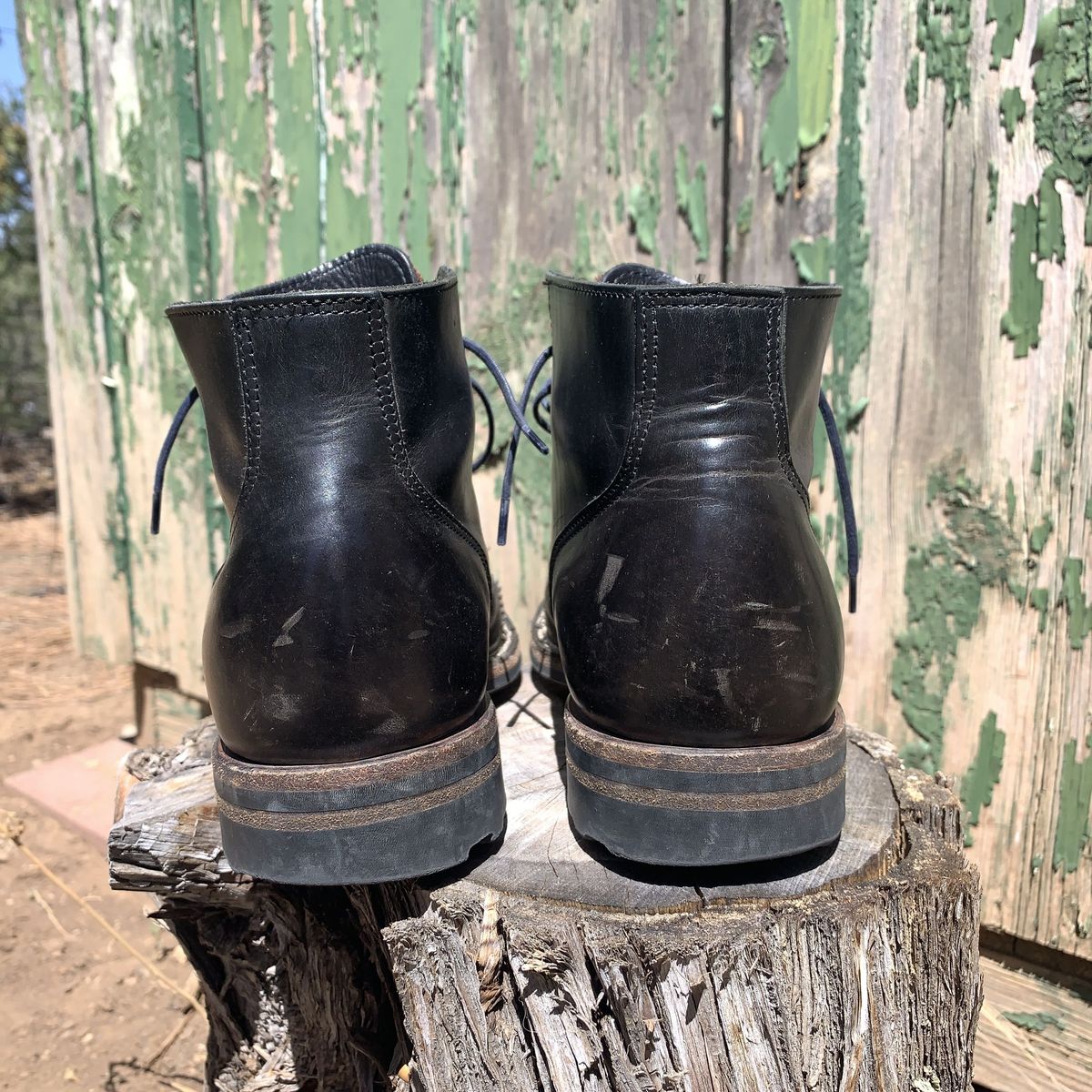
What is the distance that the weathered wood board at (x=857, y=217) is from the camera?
1537 millimetres

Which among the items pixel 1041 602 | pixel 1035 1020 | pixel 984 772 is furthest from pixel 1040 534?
pixel 1035 1020

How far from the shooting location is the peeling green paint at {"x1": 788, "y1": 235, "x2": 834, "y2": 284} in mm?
1689

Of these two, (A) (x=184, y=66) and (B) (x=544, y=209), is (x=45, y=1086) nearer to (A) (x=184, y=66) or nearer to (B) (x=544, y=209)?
(B) (x=544, y=209)

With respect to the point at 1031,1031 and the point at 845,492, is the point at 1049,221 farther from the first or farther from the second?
the point at 1031,1031

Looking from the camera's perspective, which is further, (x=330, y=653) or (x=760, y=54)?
(x=760, y=54)

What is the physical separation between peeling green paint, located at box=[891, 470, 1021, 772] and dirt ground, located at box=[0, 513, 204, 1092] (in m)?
1.39

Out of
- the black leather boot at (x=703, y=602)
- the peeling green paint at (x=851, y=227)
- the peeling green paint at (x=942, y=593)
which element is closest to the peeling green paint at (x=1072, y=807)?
the peeling green paint at (x=942, y=593)

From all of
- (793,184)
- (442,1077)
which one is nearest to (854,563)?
(793,184)

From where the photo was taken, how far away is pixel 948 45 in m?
1.54

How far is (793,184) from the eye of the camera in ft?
5.57

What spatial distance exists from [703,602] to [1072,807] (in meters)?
1.05

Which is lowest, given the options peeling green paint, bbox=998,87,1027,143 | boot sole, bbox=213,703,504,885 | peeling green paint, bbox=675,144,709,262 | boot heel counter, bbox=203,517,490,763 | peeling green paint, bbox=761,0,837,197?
boot sole, bbox=213,703,504,885

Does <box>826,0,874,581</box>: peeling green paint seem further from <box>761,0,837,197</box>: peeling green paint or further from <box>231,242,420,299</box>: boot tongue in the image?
<box>231,242,420,299</box>: boot tongue

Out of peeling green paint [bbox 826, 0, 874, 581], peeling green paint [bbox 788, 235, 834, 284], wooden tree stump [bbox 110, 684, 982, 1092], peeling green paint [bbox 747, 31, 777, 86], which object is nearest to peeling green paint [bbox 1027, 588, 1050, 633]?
peeling green paint [bbox 826, 0, 874, 581]
